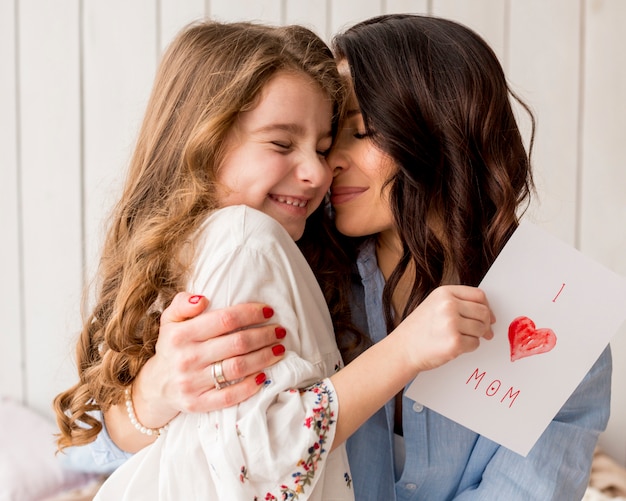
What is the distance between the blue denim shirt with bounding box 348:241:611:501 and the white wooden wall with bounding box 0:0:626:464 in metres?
0.77

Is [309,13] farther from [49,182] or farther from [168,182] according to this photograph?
[168,182]

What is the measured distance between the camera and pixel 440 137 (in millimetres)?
1058

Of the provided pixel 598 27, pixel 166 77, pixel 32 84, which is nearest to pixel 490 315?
pixel 166 77

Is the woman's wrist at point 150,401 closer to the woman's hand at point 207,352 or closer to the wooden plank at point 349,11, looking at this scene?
the woman's hand at point 207,352

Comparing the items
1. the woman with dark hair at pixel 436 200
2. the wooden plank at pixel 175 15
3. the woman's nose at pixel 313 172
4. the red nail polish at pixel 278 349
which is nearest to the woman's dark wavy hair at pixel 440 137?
the woman with dark hair at pixel 436 200

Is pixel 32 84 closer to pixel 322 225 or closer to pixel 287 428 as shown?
pixel 322 225

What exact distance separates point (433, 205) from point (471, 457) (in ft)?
1.28

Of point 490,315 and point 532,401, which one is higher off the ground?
point 490,315

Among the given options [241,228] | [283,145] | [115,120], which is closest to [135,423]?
[241,228]

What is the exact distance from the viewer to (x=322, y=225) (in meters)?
1.20

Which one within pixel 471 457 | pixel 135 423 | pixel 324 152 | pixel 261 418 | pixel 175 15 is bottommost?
pixel 471 457

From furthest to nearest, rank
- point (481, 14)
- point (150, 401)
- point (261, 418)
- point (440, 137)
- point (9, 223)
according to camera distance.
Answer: point (9, 223), point (481, 14), point (440, 137), point (150, 401), point (261, 418)

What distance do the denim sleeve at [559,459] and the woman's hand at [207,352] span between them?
1.39ft

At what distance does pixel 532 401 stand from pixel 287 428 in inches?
12.4
